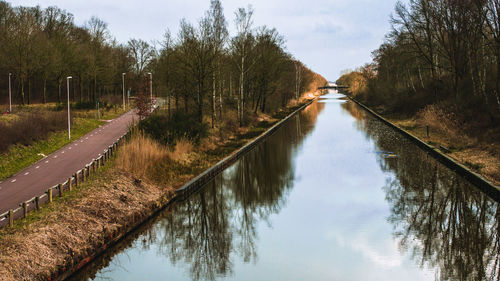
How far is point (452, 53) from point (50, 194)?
3131 cm

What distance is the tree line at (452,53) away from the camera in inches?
1013

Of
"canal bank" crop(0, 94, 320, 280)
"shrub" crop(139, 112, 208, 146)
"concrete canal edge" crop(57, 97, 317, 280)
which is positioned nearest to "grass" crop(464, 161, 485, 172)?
"concrete canal edge" crop(57, 97, 317, 280)

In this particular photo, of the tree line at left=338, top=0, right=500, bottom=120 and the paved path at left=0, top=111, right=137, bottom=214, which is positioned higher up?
the tree line at left=338, top=0, right=500, bottom=120

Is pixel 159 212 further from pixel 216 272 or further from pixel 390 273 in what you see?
pixel 390 273

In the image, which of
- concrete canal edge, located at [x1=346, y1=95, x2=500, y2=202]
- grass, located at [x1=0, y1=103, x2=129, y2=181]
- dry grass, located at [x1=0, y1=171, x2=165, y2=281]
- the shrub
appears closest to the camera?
dry grass, located at [x1=0, y1=171, x2=165, y2=281]

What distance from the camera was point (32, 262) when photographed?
27.6 feet

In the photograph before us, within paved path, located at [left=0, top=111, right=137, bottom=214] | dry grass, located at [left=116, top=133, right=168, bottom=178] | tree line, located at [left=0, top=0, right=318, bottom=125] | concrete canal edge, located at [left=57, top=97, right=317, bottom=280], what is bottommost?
concrete canal edge, located at [left=57, top=97, right=317, bottom=280]

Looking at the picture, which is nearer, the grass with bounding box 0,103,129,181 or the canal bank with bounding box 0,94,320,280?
the canal bank with bounding box 0,94,320,280

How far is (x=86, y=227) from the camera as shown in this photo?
10648 millimetres

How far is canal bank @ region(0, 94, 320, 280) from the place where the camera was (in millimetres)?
8453

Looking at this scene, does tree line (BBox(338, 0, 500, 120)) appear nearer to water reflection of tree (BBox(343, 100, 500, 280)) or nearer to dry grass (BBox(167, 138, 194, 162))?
water reflection of tree (BBox(343, 100, 500, 280))

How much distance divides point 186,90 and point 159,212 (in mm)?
17337

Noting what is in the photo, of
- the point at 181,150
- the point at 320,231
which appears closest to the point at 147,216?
the point at 320,231

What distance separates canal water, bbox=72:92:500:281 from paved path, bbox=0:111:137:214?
449 centimetres
